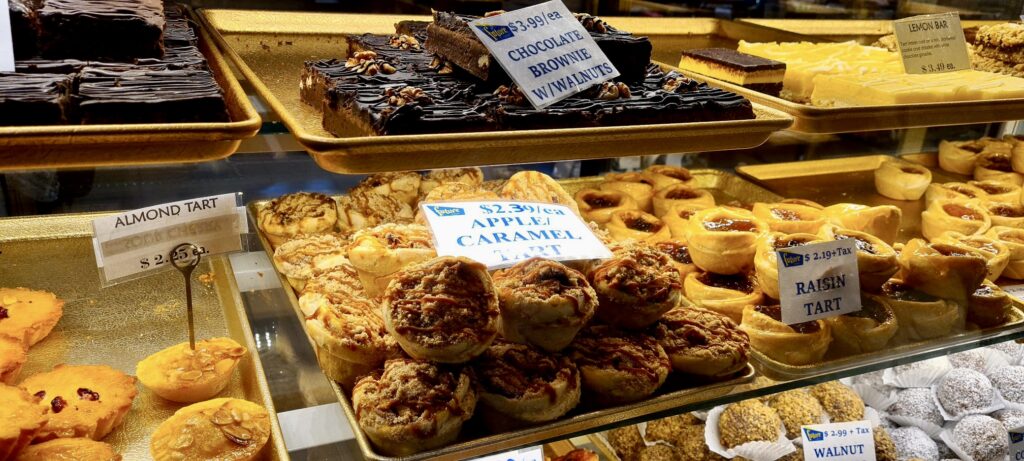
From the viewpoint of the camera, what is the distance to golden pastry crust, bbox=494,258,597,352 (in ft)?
4.89

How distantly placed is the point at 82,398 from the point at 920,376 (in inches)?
102

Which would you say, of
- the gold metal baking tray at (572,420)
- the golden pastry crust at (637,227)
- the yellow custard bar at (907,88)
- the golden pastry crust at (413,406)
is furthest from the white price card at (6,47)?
the yellow custard bar at (907,88)

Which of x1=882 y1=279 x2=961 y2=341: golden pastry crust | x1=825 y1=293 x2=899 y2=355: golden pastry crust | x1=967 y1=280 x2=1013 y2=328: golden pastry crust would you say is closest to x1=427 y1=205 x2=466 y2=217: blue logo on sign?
x1=825 y1=293 x2=899 y2=355: golden pastry crust

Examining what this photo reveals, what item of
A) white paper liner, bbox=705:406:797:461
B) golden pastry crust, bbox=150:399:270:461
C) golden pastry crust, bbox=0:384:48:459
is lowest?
white paper liner, bbox=705:406:797:461

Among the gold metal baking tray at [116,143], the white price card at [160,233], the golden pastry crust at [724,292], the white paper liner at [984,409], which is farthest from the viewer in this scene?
the white paper liner at [984,409]

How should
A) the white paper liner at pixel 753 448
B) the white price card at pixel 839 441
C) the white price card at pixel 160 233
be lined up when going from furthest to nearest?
1. the white paper liner at pixel 753 448
2. the white price card at pixel 839 441
3. the white price card at pixel 160 233

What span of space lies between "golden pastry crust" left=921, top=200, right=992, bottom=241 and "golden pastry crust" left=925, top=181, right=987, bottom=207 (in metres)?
0.11

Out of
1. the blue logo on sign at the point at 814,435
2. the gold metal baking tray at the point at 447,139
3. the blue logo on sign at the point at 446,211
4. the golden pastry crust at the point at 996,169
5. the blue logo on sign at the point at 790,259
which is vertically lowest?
the blue logo on sign at the point at 814,435

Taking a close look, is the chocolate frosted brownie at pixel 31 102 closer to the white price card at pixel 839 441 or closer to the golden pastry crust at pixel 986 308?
the white price card at pixel 839 441

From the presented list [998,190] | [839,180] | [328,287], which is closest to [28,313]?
[328,287]

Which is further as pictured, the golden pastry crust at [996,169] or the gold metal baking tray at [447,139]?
the golden pastry crust at [996,169]

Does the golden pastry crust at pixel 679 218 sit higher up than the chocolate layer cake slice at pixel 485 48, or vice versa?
the chocolate layer cake slice at pixel 485 48

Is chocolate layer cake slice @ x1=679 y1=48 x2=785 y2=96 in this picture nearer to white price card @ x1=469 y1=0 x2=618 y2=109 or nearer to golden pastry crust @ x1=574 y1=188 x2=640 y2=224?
golden pastry crust @ x1=574 y1=188 x2=640 y2=224

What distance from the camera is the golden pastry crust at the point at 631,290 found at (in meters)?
1.62
